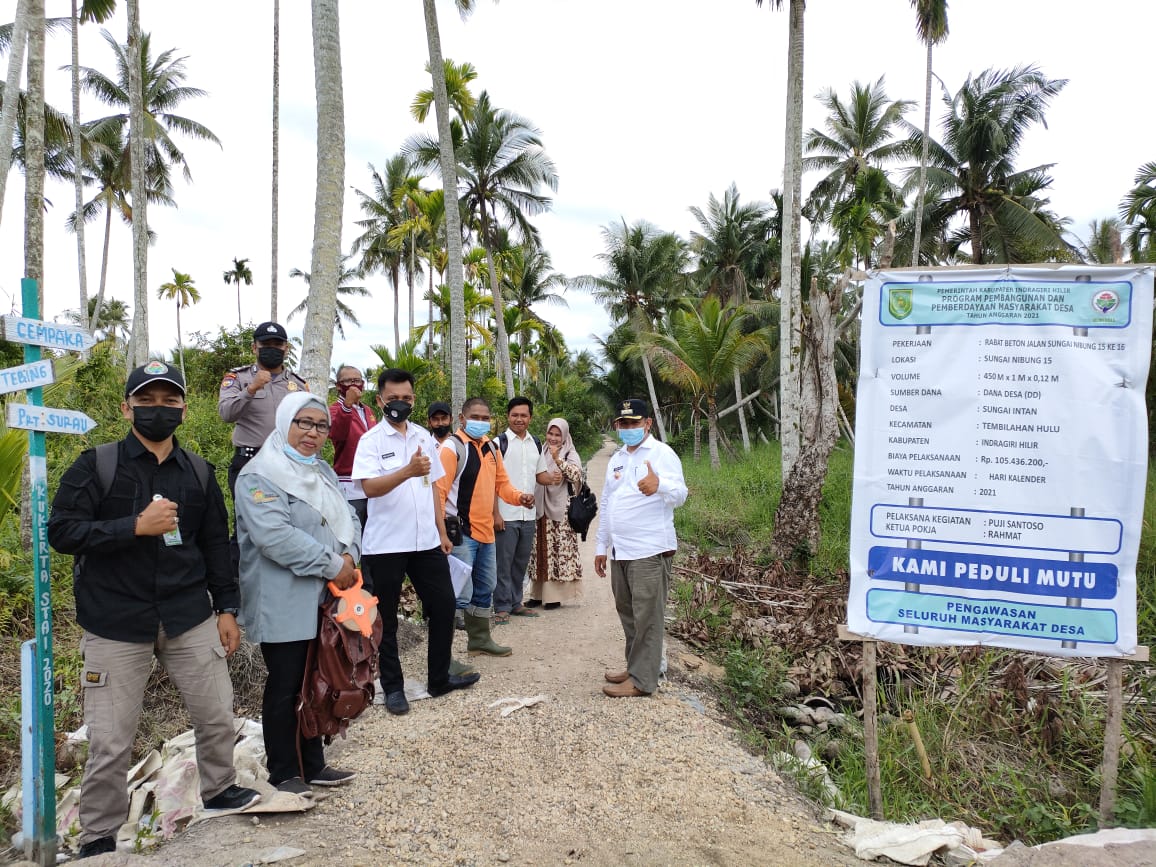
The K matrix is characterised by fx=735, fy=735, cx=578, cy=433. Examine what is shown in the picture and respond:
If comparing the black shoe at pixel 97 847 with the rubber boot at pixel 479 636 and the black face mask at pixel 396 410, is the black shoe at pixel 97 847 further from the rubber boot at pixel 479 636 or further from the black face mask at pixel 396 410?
the rubber boot at pixel 479 636

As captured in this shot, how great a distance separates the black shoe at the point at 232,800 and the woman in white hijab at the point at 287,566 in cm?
16

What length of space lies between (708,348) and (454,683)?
1836 cm

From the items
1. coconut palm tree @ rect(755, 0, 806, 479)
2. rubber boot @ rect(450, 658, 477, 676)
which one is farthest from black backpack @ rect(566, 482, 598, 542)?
coconut palm tree @ rect(755, 0, 806, 479)

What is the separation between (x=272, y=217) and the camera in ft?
67.4

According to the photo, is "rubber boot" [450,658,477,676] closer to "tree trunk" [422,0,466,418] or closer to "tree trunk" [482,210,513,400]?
"tree trunk" [422,0,466,418]

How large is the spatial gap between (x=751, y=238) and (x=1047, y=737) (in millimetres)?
29675

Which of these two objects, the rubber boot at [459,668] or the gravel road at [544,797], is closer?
the gravel road at [544,797]

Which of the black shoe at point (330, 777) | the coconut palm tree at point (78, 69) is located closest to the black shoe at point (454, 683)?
the black shoe at point (330, 777)

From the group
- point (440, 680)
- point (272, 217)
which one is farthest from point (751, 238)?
point (440, 680)

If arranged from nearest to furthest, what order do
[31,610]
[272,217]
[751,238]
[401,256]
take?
1. [31,610]
2. [272,217]
3. [751,238]
4. [401,256]

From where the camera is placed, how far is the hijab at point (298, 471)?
134 inches

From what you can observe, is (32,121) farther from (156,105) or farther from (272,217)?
(156,105)

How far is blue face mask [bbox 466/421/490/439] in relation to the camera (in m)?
5.95

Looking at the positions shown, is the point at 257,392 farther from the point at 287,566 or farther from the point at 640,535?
the point at 640,535
